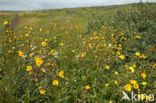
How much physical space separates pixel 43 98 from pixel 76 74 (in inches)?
32.6

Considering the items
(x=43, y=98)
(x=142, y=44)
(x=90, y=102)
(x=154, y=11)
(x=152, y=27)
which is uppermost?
(x=154, y=11)

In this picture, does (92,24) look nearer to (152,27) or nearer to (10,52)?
(152,27)

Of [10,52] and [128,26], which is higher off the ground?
[128,26]

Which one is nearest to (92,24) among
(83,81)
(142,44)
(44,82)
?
(142,44)

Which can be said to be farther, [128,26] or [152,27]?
[128,26]

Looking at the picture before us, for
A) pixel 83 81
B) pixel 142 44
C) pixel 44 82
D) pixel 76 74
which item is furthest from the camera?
pixel 142 44

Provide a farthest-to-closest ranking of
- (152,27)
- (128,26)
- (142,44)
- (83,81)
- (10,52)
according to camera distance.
A: (128,26)
(152,27)
(142,44)
(83,81)
(10,52)

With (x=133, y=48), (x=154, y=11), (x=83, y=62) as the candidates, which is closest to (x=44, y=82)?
(x=83, y=62)

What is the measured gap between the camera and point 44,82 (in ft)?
5.65

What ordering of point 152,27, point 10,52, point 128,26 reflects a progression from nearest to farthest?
point 10,52 < point 152,27 < point 128,26

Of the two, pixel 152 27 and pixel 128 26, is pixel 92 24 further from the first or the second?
pixel 152 27

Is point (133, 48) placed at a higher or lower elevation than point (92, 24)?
lower

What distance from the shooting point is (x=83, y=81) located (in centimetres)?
219

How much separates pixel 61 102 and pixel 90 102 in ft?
1.65
